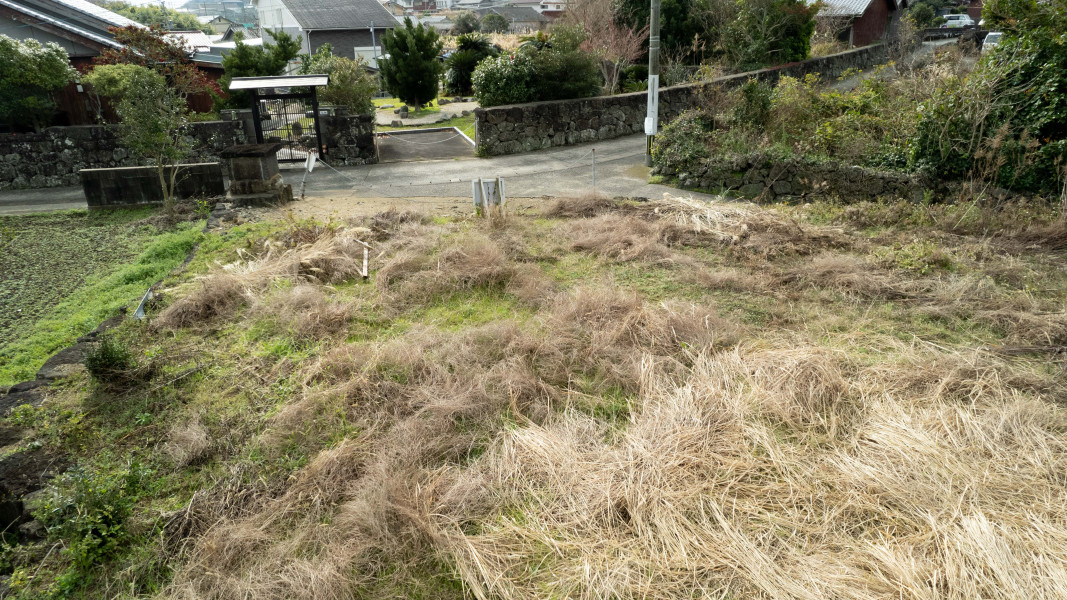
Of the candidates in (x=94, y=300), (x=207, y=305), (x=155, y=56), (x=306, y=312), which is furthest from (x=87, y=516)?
(x=155, y=56)

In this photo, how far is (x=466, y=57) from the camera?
2547cm

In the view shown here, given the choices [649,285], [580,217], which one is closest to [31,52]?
[580,217]

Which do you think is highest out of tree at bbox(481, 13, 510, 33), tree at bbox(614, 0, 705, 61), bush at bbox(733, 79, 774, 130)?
tree at bbox(481, 13, 510, 33)

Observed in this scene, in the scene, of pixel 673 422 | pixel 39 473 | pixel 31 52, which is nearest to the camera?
pixel 39 473

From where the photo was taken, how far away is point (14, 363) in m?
6.22

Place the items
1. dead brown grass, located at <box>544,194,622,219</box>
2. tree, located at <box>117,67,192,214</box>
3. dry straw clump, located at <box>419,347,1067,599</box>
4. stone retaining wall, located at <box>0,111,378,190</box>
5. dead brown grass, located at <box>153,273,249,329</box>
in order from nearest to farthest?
dry straw clump, located at <box>419,347,1067,599</box> < dead brown grass, located at <box>153,273,249,329</box> < dead brown grass, located at <box>544,194,622,219</box> < tree, located at <box>117,67,192,214</box> < stone retaining wall, located at <box>0,111,378,190</box>

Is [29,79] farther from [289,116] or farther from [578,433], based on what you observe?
[578,433]

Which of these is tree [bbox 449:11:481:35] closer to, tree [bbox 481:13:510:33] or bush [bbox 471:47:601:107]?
tree [bbox 481:13:510:33]

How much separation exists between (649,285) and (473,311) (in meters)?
2.13

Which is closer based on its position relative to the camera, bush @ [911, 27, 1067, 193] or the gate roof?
bush @ [911, 27, 1067, 193]

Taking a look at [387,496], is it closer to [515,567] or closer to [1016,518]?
[515,567]

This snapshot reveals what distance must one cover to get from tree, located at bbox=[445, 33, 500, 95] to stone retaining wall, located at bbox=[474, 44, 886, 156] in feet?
30.2

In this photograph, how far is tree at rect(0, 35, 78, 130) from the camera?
14.3 meters

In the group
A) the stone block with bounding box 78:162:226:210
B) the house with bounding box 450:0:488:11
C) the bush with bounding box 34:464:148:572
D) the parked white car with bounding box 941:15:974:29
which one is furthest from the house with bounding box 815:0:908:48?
the house with bounding box 450:0:488:11
